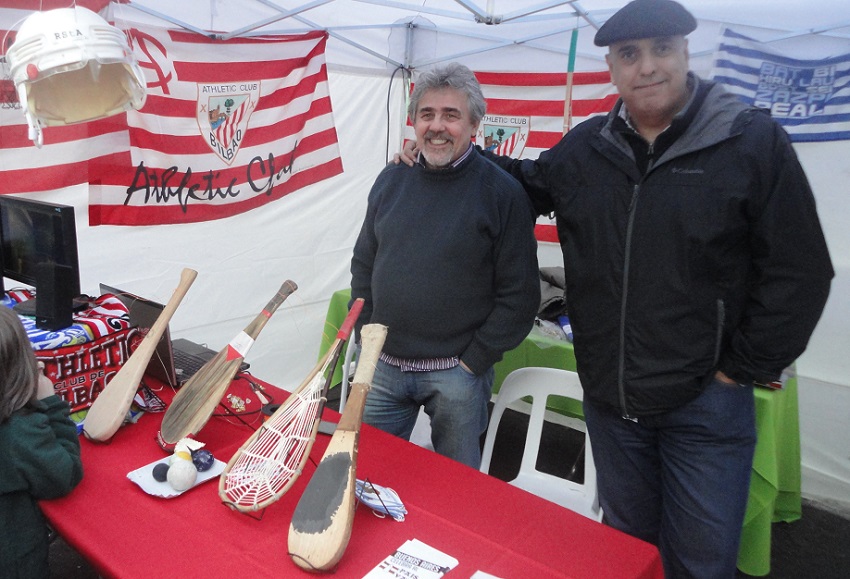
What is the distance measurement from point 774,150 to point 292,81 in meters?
2.57

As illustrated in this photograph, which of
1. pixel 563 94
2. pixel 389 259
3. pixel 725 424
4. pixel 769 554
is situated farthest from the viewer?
pixel 563 94

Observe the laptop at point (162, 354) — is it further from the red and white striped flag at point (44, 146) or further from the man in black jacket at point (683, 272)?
the man in black jacket at point (683, 272)

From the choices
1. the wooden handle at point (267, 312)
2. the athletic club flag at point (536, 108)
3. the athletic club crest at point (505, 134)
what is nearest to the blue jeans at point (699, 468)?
the wooden handle at point (267, 312)

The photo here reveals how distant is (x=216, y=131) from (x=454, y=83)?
1697 mm

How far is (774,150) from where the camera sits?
1.25 metres

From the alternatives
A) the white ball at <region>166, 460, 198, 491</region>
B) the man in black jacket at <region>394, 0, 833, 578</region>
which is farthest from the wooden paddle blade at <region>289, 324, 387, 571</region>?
the man in black jacket at <region>394, 0, 833, 578</region>

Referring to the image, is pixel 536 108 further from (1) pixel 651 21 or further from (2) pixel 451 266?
(1) pixel 651 21

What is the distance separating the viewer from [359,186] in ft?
12.6

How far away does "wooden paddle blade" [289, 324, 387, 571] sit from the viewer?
39.9 inches

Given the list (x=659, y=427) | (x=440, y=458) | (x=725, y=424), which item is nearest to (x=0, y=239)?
(x=440, y=458)

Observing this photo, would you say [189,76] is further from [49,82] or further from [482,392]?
[482,392]

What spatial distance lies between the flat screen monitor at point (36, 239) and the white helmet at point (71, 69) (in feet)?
1.38

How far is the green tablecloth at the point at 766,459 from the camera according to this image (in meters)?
2.07
